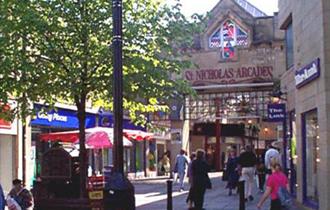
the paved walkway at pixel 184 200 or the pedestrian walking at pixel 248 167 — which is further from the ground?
the pedestrian walking at pixel 248 167

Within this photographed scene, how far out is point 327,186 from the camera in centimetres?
1435

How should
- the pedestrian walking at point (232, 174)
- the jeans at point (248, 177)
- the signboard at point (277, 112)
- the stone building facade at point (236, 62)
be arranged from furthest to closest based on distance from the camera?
the stone building facade at point (236, 62), the signboard at point (277, 112), the pedestrian walking at point (232, 174), the jeans at point (248, 177)

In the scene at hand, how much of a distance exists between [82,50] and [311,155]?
6612mm

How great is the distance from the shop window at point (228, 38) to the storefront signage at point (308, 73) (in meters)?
19.7

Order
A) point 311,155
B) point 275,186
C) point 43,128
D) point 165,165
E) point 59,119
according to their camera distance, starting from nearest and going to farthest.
Answer: point 275,186 < point 311,155 < point 43,128 < point 59,119 < point 165,165

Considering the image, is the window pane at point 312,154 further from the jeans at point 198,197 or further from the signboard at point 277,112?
the signboard at point 277,112

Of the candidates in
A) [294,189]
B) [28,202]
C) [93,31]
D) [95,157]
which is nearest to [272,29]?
[95,157]

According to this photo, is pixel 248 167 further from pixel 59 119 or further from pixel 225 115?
pixel 225 115

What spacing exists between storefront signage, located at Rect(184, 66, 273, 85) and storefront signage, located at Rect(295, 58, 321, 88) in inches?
745

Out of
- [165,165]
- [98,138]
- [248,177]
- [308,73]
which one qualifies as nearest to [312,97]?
[308,73]

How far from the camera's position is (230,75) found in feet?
123

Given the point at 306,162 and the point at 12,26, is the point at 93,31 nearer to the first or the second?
the point at 12,26

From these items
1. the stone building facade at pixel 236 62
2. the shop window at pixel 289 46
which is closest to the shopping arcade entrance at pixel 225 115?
the stone building facade at pixel 236 62

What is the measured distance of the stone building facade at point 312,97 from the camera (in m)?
14.6
